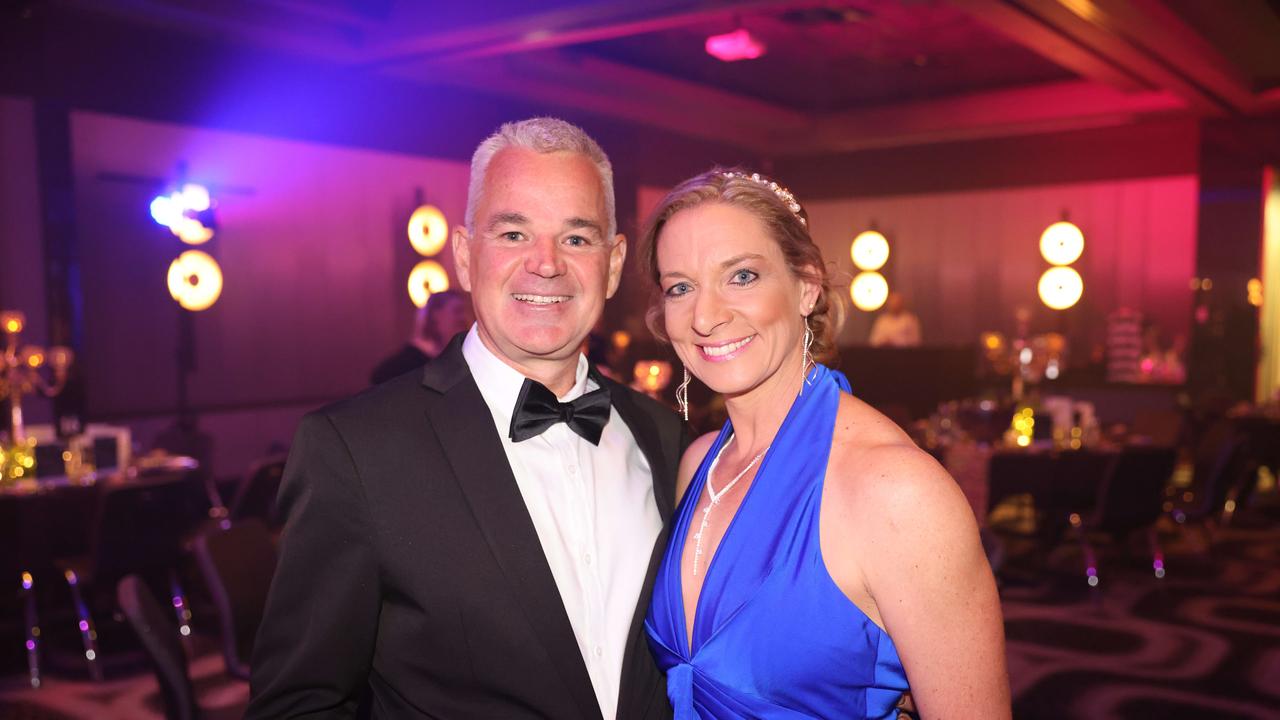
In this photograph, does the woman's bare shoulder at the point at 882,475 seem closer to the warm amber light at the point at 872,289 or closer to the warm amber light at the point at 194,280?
the warm amber light at the point at 194,280

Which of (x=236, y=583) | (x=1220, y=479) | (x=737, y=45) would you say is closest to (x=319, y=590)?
(x=236, y=583)

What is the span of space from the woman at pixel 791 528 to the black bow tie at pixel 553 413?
21 centimetres

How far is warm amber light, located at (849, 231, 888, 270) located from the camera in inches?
395

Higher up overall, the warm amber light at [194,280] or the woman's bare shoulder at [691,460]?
the warm amber light at [194,280]

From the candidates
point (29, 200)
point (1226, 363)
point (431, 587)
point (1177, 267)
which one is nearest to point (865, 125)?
point (1177, 267)

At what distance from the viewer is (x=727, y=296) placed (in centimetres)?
186

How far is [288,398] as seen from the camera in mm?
9797

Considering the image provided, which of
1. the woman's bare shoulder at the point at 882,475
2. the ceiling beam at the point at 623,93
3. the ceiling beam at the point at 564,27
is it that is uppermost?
the ceiling beam at the point at 623,93

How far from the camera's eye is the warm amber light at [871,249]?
1004cm

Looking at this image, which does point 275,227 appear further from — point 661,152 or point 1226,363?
point 1226,363

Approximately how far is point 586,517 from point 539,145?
0.69 m

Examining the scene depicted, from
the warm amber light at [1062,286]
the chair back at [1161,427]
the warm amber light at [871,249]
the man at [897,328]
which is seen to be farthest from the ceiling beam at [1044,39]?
the man at [897,328]

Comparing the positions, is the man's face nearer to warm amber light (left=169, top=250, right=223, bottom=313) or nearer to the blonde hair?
the blonde hair

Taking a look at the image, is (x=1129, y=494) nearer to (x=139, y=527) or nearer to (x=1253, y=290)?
(x=139, y=527)
